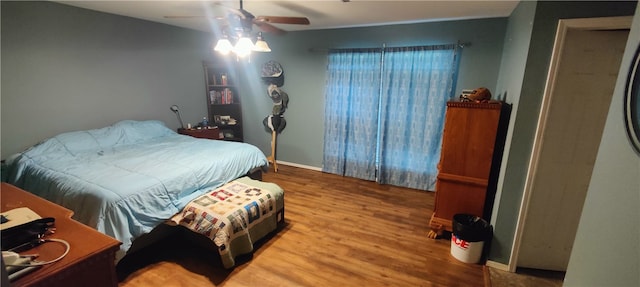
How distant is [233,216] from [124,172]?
1076mm

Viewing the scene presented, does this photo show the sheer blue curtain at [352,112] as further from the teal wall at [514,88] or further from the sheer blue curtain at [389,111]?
the teal wall at [514,88]

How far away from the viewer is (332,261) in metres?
2.36

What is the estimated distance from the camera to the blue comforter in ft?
6.64

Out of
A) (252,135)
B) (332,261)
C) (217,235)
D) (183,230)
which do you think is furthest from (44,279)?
(252,135)

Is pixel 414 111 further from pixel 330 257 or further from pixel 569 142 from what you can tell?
pixel 330 257

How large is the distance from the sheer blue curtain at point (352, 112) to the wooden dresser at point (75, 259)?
11.2ft

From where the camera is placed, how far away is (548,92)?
1.87 m

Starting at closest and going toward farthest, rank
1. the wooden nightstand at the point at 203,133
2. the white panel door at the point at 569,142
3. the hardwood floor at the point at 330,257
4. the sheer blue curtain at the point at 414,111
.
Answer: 1. the white panel door at the point at 569,142
2. the hardwood floor at the point at 330,257
3. the sheer blue curtain at the point at 414,111
4. the wooden nightstand at the point at 203,133

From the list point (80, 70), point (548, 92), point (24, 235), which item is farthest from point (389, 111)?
point (80, 70)

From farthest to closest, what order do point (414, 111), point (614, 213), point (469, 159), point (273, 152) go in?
point (273, 152), point (414, 111), point (469, 159), point (614, 213)

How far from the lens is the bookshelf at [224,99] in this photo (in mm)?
4738

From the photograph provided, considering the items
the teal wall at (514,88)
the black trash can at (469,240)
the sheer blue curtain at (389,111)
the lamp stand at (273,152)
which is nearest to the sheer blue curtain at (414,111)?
the sheer blue curtain at (389,111)

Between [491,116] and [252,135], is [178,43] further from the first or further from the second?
[491,116]

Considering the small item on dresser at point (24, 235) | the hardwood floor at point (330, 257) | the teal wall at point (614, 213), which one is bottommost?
the hardwood floor at point (330, 257)
